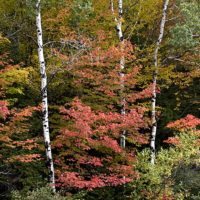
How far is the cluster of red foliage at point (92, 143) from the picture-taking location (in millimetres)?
14009

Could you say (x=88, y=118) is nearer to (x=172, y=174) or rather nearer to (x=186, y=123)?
(x=172, y=174)

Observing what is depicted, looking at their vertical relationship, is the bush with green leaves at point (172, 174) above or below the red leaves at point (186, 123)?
below

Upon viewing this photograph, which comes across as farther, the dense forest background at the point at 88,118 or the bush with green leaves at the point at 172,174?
the bush with green leaves at the point at 172,174

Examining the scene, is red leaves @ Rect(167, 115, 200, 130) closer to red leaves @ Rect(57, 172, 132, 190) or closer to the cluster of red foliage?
the cluster of red foliage

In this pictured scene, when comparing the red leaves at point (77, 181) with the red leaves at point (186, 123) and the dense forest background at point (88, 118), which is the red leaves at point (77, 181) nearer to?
the dense forest background at point (88, 118)

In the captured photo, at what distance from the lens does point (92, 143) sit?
1434cm

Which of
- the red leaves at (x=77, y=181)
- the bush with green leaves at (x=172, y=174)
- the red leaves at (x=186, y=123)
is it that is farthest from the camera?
the red leaves at (x=186, y=123)

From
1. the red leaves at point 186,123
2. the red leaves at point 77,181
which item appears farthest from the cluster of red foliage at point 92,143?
the red leaves at point 186,123

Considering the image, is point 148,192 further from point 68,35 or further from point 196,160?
point 68,35

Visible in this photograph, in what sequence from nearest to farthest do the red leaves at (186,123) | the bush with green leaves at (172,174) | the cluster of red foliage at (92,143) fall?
the cluster of red foliage at (92,143)
the bush with green leaves at (172,174)
the red leaves at (186,123)

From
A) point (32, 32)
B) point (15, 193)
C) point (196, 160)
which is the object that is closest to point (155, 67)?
point (196, 160)

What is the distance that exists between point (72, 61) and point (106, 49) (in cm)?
378

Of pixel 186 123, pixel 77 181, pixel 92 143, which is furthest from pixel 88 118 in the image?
pixel 186 123

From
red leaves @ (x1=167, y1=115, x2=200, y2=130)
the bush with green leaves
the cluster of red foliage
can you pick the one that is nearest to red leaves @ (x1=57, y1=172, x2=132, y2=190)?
the cluster of red foliage
